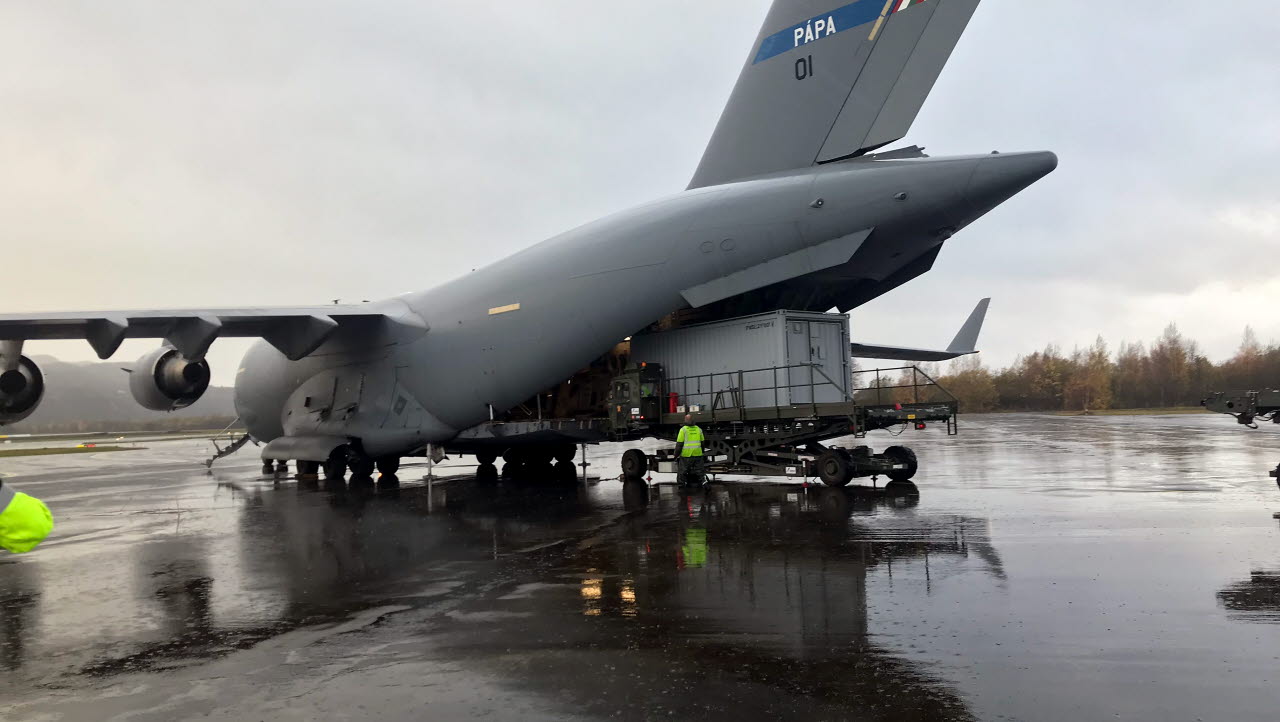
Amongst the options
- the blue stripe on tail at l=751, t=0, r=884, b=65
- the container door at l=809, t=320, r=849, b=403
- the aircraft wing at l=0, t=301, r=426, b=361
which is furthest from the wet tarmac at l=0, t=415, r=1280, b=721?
the blue stripe on tail at l=751, t=0, r=884, b=65

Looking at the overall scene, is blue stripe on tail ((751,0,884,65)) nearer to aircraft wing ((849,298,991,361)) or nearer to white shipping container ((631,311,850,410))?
white shipping container ((631,311,850,410))

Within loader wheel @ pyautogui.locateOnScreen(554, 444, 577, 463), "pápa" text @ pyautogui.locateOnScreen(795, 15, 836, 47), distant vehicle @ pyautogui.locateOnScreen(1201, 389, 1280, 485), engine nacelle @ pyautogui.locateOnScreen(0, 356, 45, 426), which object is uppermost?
"pápa" text @ pyautogui.locateOnScreen(795, 15, 836, 47)

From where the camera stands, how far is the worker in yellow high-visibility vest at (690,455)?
1491 centimetres

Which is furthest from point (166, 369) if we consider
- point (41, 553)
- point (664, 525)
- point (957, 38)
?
point (957, 38)

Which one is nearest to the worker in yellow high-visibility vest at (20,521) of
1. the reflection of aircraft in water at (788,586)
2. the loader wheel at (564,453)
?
the reflection of aircraft in water at (788,586)

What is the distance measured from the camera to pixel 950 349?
73.4 ft

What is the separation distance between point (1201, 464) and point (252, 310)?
64.5ft

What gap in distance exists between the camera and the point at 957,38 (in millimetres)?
12594

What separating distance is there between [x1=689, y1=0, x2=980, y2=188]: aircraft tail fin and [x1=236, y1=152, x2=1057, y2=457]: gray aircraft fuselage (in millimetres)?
556

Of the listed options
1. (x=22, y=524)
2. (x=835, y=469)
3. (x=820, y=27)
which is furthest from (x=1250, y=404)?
(x=22, y=524)

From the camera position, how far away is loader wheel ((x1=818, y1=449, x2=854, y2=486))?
45.6 feet

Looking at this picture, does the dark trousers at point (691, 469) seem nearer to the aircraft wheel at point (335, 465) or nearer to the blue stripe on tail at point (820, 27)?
the blue stripe on tail at point (820, 27)

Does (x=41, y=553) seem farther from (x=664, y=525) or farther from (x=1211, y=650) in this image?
(x=1211, y=650)

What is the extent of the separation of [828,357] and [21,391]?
15.7 meters
